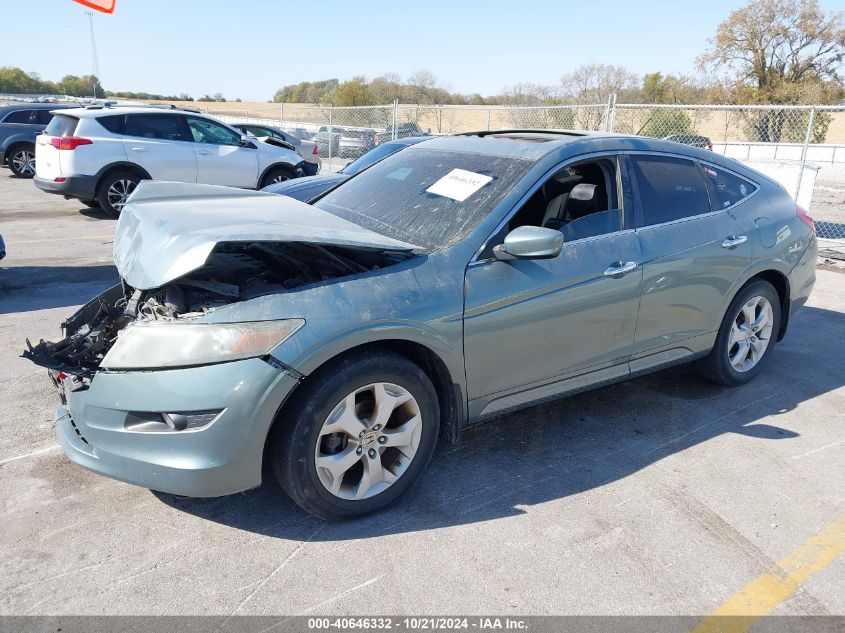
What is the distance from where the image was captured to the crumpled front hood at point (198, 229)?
289 cm

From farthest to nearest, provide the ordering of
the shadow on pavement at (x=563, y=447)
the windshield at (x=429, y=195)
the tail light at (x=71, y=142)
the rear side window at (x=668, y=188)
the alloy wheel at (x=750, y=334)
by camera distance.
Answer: the tail light at (x=71, y=142) < the alloy wheel at (x=750, y=334) < the rear side window at (x=668, y=188) < the windshield at (x=429, y=195) < the shadow on pavement at (x=563, y=447)

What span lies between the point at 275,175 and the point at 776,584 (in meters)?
11.3

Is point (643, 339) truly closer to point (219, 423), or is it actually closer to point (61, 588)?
point (219, 423)

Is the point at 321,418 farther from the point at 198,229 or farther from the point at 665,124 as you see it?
the point at 665,124

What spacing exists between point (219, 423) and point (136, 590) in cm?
70

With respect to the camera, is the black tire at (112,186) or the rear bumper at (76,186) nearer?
the rear bumper at (76,186)

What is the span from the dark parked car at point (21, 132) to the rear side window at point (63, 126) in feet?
21.4

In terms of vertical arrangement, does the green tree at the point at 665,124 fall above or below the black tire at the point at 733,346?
above

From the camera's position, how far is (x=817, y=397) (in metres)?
4.76

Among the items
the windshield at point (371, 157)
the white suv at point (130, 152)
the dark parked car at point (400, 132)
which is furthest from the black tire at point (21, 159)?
the windshield at point (371, 157)

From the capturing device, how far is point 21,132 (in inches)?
666

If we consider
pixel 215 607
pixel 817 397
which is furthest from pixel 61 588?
pixel 817 397

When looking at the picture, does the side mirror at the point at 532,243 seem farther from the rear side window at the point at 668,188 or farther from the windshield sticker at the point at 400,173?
the windshield sticker at the point at 400,173

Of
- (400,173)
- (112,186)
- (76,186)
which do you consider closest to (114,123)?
(112,186)
